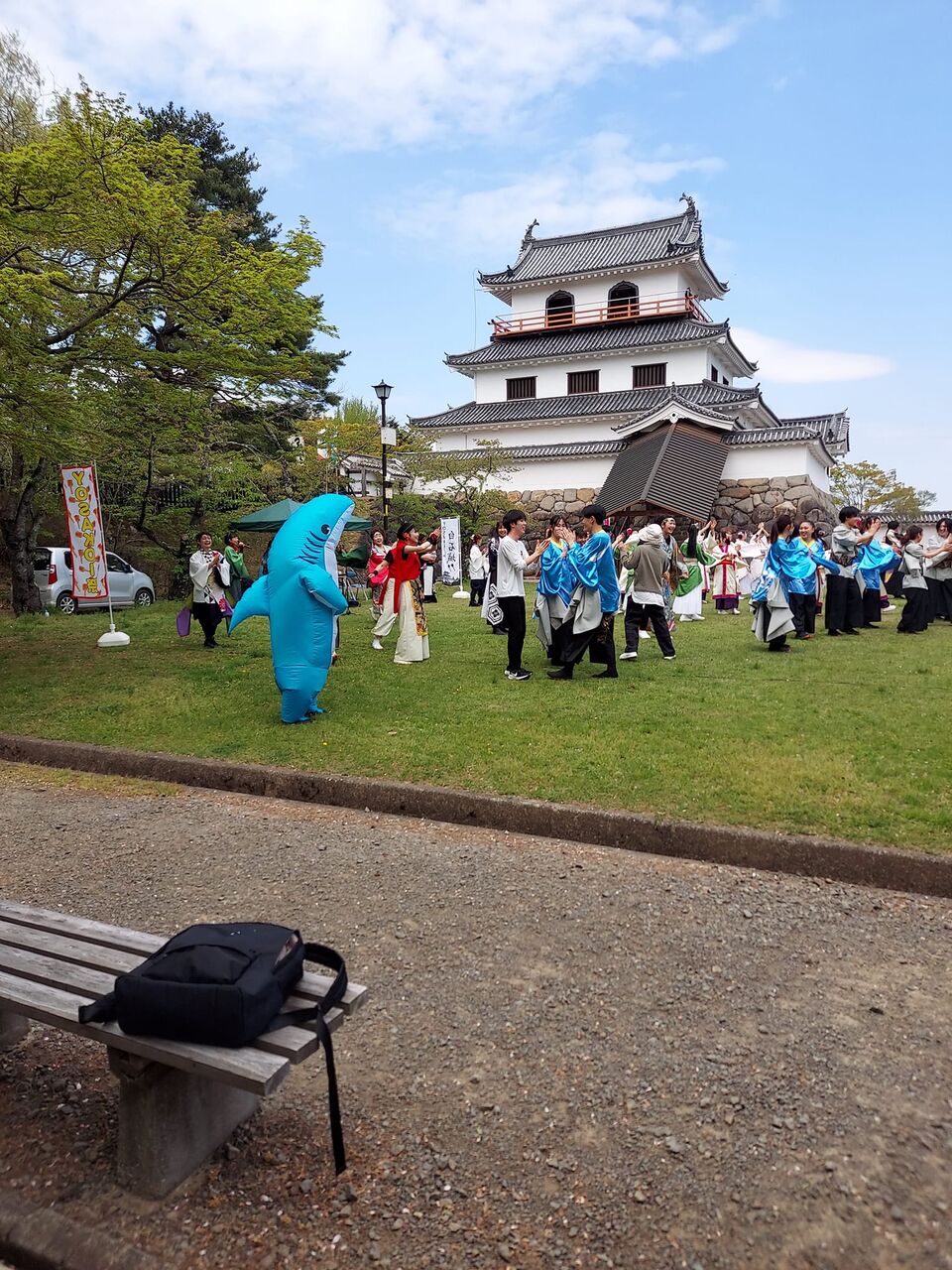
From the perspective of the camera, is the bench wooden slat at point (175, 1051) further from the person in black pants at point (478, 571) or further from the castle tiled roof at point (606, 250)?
the castle tiled roof at point (606, 250)

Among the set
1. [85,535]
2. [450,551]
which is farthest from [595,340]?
[85,535]

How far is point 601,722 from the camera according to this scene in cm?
711

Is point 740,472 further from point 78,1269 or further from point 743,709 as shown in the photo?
point 78,1269

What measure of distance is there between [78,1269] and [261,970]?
2.63 ft

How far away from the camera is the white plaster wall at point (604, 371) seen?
115 feet

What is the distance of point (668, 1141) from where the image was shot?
240 cm

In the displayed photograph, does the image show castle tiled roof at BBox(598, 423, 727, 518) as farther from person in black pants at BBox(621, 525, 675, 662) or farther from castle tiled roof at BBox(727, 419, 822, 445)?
person in black pants at BBox(621, 525, 675, 662)

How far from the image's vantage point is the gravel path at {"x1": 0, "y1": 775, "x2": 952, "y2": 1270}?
2.11 m

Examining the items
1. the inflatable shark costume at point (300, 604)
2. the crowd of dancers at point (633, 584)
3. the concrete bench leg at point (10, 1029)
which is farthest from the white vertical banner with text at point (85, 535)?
the concrete bench leg at point (10, 1029)

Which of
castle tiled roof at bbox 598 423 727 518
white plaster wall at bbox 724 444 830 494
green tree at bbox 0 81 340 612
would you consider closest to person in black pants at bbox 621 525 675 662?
green tree at bbox 0 81 340 612

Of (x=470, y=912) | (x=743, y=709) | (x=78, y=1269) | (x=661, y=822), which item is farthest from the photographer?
(x=743, y=709)

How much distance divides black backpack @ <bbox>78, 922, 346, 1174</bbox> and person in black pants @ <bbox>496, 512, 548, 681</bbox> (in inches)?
283

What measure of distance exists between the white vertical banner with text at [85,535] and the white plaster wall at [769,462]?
25.3 meters

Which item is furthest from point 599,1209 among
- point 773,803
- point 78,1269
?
point 773,803
